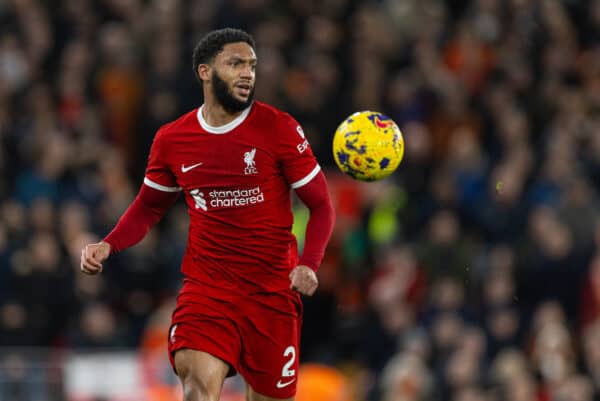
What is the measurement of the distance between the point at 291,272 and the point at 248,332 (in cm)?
58

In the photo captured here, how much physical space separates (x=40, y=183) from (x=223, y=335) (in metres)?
8.12

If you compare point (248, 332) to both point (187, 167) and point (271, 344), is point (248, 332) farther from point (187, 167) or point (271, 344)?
point (187, 167)

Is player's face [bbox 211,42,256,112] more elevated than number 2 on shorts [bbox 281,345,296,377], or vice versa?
A: player's face [bbox 211,42,256,112]

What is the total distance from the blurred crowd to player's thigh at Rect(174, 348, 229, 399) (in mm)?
4860

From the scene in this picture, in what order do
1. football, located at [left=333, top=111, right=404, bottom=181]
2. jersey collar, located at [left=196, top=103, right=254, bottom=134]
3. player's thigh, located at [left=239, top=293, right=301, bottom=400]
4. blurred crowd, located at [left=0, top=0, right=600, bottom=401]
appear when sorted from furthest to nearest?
blurred crowd, located at [left=0, top=0, right=600, bottom=401] → football, located at [left=333, top=111, right=404, bottom=181] → player's thigh, located at [left=239, top=293, right=301, bottom=400] → jersey collar, located at [left=196, top=103, right=254, bottom=134]

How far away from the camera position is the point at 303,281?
720 centimetres

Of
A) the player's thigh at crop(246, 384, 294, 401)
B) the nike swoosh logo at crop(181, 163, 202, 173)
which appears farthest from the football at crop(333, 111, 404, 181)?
the player's thigh at crop(246, 384, 294, 401)

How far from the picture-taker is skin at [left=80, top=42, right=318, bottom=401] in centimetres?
752

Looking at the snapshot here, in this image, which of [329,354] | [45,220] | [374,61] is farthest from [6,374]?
[374,61]

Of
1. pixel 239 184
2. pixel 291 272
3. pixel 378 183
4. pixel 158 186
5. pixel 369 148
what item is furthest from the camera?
pixel 378 183

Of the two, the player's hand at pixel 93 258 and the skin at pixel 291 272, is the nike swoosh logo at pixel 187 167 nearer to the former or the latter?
the skin at pixel 291 272

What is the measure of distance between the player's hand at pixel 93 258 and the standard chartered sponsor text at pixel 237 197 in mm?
704

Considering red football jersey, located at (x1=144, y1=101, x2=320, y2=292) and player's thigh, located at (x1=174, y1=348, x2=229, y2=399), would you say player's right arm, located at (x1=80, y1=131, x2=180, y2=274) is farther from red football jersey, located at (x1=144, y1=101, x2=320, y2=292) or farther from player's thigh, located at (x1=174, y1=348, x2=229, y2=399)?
player's thigh, located at (x1=174, y1=348, x2=229, y2=399)

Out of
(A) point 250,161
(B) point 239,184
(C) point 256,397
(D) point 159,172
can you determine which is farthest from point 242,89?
→ (C) point 256,397
